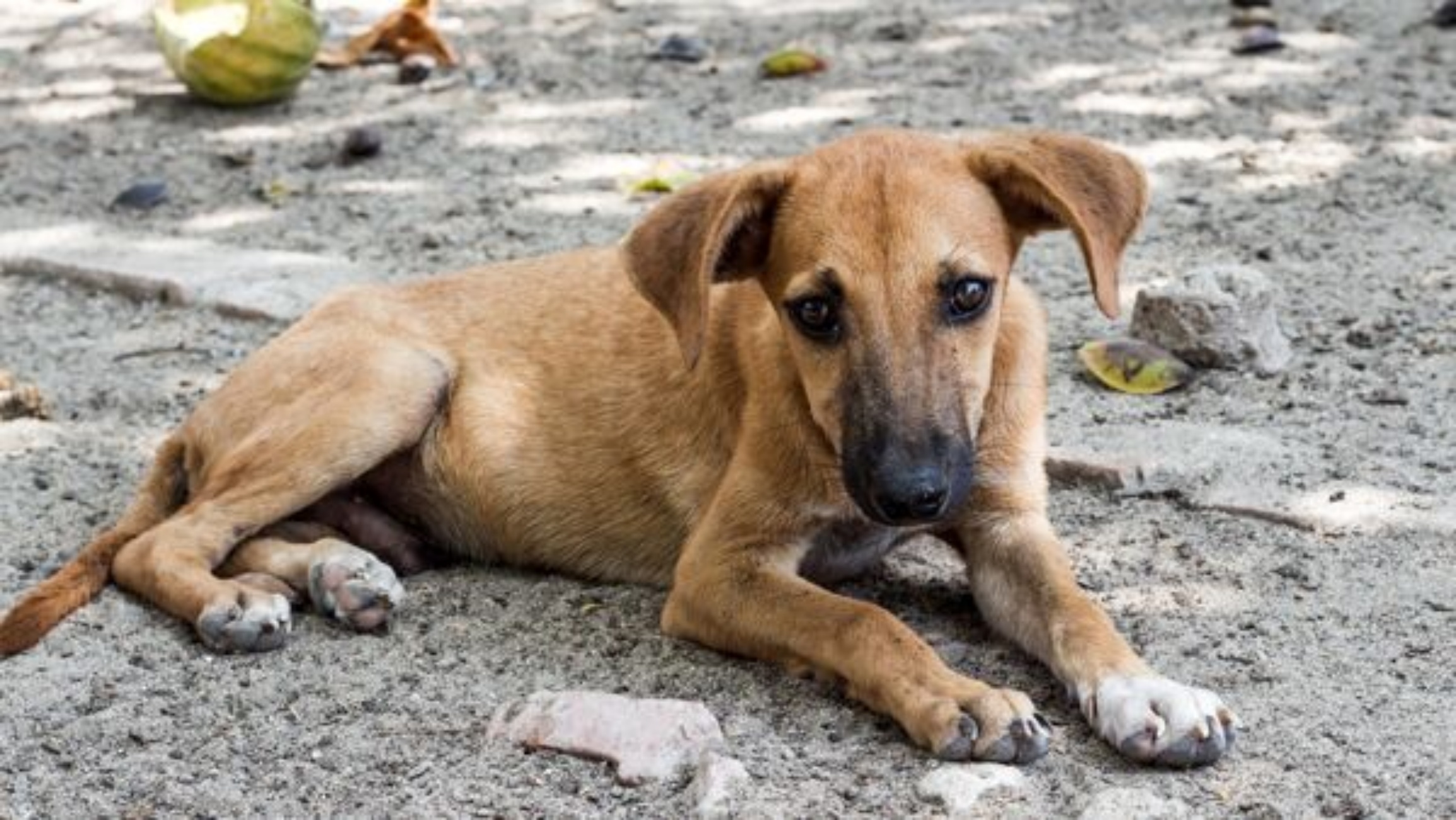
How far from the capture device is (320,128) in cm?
877

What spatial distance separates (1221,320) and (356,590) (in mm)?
2597

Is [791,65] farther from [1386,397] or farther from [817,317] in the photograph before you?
[817,317]

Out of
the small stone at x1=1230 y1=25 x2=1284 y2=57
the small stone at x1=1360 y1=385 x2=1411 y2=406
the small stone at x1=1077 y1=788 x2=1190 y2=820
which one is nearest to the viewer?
the small stone at x1=1077 y1=788 x2=1190 y2=820

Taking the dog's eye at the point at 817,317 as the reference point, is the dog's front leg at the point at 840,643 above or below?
below

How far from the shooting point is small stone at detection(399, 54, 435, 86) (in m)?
9.24

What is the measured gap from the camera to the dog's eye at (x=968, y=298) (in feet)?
14.5

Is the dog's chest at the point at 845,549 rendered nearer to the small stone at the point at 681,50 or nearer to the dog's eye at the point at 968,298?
the dog's eye at the point at 968,298

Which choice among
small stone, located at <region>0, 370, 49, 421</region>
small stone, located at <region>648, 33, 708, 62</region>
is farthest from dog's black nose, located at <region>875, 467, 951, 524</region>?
small stone, located at <region>648, 33, 708, 62</region>

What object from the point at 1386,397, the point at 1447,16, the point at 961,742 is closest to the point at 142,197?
the point at 1386,397

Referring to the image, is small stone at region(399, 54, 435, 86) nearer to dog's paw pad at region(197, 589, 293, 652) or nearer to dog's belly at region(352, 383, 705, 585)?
dog's belly at region(352, 383, 705, 585)

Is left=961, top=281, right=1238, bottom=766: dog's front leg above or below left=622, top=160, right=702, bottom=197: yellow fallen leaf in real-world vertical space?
above

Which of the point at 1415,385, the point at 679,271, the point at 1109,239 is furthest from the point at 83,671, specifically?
the point at 1415,385

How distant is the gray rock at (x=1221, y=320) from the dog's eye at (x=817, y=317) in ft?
6.36

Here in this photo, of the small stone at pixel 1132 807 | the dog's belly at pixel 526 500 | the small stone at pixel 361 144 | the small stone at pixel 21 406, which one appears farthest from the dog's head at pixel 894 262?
the small stone at pixel 361 144
